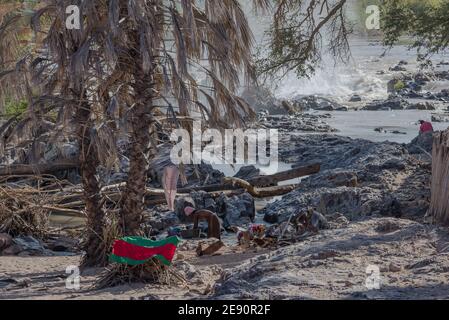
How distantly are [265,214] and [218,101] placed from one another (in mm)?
6286

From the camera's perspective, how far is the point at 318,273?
933cm

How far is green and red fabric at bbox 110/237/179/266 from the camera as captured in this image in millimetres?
10703

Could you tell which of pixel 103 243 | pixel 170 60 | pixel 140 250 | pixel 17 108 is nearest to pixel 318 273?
pixel 140 250

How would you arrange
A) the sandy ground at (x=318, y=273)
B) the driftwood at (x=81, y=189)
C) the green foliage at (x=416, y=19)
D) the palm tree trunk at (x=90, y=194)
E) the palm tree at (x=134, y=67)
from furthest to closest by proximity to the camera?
the green foliage at (x=416, y=19), the driftwood at (x=81, y=189), the palm tree trunk at (x=90, y=194), the palm tree at (x=134, y=67), the sandy ground at (x=318, y=273)

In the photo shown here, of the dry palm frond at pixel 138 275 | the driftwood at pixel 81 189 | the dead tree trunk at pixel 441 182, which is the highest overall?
the dead tree trunk at pixel 441 182

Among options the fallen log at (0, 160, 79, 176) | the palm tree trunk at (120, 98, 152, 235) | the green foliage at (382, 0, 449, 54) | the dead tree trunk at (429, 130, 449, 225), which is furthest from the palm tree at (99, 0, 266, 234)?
the fallen log at (0, 160, 79, 176)

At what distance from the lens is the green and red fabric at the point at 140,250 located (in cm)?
1070

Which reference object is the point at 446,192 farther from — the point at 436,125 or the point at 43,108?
the point at 436,125

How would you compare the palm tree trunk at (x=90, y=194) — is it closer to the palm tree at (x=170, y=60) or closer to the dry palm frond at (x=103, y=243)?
the dry palm frond at (x=103, y=243)

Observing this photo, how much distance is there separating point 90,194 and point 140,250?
2.84 m

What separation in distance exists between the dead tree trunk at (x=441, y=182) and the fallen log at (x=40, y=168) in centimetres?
963

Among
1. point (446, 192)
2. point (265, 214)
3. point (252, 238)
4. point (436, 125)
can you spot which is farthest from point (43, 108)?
point (436, 125)

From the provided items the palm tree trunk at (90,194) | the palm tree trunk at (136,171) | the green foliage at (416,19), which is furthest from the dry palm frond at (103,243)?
A: the green foliage at (416,19)

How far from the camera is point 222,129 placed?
1225 cm
